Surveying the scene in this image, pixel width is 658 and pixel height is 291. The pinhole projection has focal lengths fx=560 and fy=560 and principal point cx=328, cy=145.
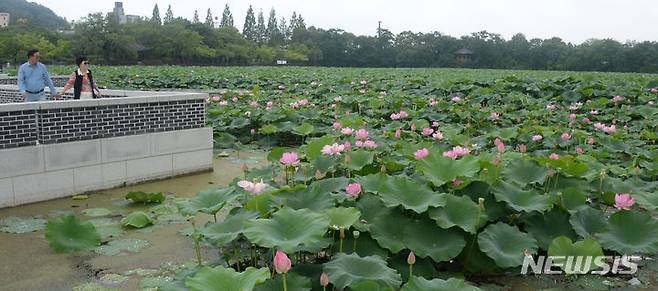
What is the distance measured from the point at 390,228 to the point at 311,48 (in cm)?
5931

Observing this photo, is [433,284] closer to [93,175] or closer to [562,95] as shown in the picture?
[93,175]

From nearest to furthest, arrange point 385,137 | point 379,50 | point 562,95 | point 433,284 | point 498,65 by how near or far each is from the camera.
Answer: point 433,284 → point 385,137 → point 562,95 → point 498,65 → point 379,50

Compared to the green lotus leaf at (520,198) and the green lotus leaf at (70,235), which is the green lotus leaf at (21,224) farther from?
the green lotus leaf at (520,198)

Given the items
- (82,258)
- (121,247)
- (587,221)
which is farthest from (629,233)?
(82,258)

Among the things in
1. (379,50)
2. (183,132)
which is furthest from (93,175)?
(379,50)

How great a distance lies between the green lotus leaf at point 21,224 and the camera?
366 cm

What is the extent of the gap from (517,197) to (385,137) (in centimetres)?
302

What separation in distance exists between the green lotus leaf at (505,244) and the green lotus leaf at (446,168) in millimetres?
372

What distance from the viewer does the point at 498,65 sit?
53.1 metres

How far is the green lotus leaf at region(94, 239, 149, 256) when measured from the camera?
3273 millimetres

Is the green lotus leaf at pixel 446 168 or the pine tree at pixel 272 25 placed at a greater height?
the pine tree at pixel 272 25

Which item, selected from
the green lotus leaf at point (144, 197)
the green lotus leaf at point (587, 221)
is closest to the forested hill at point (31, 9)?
the green lotus leaf at point (144, 197)

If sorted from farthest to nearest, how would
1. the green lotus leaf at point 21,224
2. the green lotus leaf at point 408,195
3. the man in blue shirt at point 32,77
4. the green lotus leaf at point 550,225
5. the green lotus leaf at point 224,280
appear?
the man in blue shirt at point 32,77
the green lotus leaf at point 21,224
the green lotus leaf at point 550,225
the green lotus leaf at point 408,195
the green lotus leaf at point 224,280

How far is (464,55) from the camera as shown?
5566 centimetres
